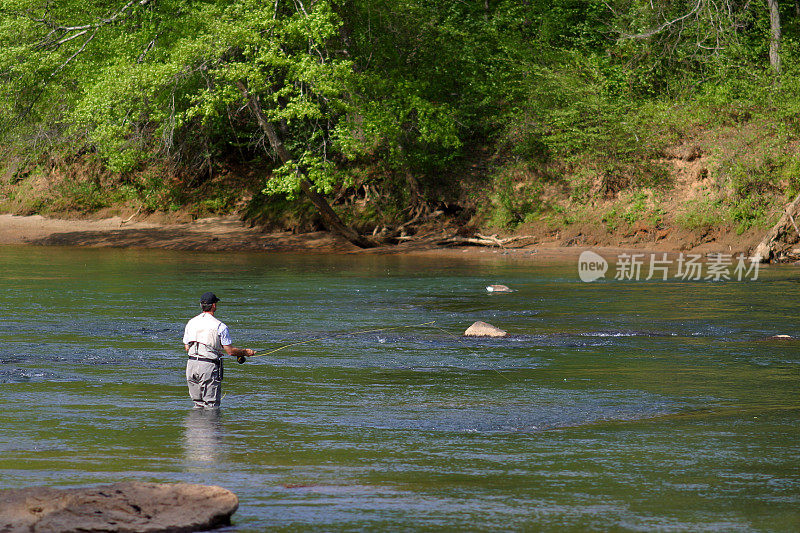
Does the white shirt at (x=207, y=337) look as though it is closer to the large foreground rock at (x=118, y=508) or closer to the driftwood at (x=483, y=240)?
the large foreground rock at (x=118, y=508)

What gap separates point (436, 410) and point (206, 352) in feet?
7.39

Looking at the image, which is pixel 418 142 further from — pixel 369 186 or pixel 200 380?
pixel 200 380

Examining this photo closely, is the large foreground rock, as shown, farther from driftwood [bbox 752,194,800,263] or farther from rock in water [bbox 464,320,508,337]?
driftwood [bbox 752,194,800,263]

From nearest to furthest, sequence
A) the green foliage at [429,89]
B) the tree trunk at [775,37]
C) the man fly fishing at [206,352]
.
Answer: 1. the man fly fishing at [206,352]
2. the green foliage at [429,89]
3. the tree trunk at [775,37]

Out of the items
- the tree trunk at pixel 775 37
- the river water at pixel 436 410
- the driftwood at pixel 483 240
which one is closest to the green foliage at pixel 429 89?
the tree trunk at pixel 775 37

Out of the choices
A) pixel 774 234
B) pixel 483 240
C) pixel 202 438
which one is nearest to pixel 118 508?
pixel 202 438

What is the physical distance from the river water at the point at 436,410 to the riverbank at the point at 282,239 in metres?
9.32

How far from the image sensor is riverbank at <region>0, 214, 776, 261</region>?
1131 inches

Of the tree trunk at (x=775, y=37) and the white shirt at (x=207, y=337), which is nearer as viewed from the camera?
the white shirt at (x=207, y=337)

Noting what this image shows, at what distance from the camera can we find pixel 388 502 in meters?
6.86

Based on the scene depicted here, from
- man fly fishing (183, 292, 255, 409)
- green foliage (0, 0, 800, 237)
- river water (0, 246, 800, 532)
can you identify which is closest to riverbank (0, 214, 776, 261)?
green foliage (0, 0, 800, 237)

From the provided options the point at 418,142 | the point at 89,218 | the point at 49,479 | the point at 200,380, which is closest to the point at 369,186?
the point at 418,142

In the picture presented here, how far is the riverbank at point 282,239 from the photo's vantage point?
2872 cm

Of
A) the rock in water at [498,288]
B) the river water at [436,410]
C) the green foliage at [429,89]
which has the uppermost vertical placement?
the green foliage at [429,89]
